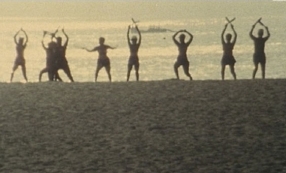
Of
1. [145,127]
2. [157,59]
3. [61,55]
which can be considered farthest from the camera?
[157,59]

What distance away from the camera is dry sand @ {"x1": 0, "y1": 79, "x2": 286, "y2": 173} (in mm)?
11430

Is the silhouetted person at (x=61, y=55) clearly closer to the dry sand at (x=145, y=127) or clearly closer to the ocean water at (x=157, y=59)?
the dry sand at (x=145, y=127)

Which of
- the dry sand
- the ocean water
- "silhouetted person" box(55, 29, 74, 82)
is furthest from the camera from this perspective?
the ocean water

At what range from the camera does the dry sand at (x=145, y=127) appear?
11.4 meters

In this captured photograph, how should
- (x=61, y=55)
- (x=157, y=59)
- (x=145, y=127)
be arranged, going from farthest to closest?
(x=157, y=59) < (x=61, y=55) < (x=145, y=127)

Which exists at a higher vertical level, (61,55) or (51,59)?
(61,55)

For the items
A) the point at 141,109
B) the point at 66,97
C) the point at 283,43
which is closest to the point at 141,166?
the point at 141,109

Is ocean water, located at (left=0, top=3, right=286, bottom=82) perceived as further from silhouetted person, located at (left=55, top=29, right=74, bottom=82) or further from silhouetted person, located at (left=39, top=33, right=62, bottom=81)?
silhouetted person, located at (left=55, top=29, right=74, bottom=82)

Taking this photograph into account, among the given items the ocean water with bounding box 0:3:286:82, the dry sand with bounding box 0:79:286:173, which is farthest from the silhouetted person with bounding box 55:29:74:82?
the ocean water with bounding box 0:3:286:82

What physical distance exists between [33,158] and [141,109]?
4.23 metres

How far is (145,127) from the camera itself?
14.0 m

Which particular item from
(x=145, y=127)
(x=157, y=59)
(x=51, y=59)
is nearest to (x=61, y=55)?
(x=51, y=59)

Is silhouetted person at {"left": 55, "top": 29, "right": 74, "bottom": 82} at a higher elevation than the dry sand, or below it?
higher

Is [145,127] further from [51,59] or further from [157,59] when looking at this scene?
[157,59]
